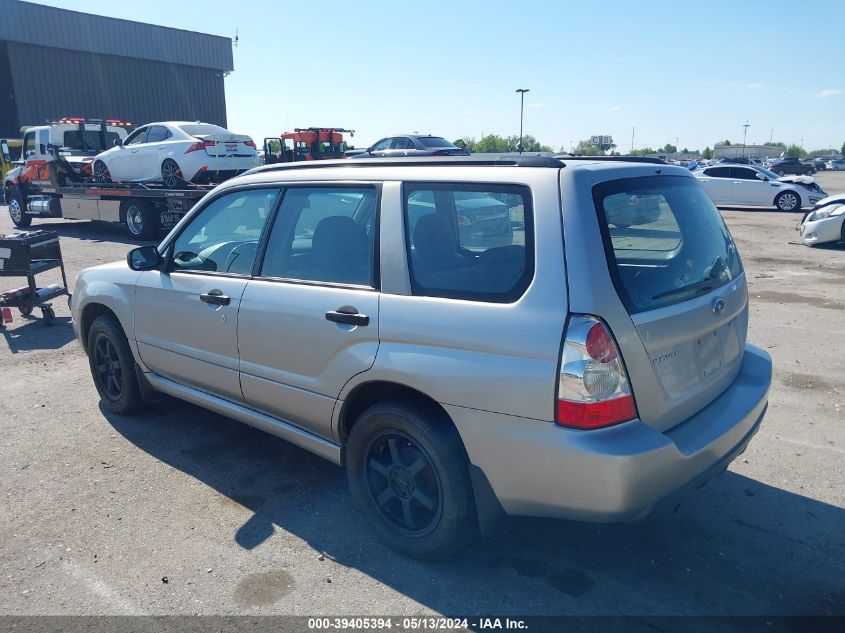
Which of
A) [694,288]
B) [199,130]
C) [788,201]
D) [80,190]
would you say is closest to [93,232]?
[80,190]

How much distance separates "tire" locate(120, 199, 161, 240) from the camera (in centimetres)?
1513

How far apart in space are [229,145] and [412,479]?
14.0m

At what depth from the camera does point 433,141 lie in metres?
22.4

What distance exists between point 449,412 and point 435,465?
0.29m

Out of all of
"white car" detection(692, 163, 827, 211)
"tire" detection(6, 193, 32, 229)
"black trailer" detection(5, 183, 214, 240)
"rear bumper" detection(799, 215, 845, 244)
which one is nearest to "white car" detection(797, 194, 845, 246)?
"rear bumper" detection(799, 215, 845, 244)

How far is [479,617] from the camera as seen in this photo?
9.32 feet

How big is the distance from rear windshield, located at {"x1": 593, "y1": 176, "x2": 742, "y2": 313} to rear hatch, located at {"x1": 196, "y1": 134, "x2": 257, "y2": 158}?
44.3 ft

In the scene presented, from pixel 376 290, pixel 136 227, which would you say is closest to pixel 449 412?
pixel 376 290

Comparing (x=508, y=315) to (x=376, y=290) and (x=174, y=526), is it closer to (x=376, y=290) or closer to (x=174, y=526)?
(x=376, y=290)

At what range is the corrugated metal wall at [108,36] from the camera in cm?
3688

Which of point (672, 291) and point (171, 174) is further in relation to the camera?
point (171, 174)

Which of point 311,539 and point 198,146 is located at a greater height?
point 198,146

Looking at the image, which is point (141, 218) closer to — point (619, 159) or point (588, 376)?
point (619, 159)

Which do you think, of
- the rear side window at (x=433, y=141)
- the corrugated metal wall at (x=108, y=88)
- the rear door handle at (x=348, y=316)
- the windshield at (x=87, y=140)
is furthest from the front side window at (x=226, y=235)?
the corrugated metal wall at (x=108, y=88)
